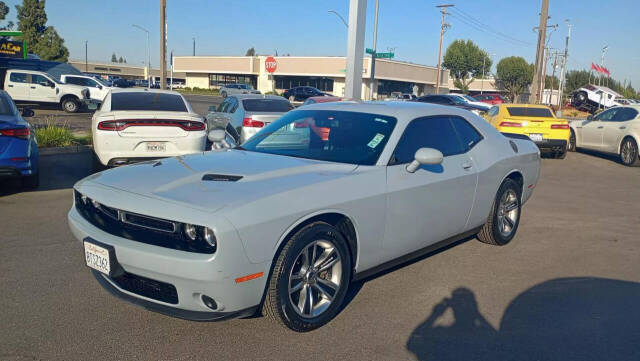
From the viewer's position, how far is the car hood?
3.36 meters

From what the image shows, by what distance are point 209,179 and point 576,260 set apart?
408 cm

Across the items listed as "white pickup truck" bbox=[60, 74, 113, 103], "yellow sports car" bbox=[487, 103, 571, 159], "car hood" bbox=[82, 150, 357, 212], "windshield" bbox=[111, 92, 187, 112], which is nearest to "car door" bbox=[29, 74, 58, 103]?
"white pickup truck" bbox=[60, 74, 113, 103]

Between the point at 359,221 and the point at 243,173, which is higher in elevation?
the point at 243,173

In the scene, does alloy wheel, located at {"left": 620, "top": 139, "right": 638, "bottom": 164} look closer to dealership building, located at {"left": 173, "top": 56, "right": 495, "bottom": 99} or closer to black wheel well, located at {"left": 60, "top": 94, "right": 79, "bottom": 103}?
black wheel well, located at {"left": 60, "top": 94, "right": 79, "bottom": 103}

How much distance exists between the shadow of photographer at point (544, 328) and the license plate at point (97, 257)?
2040mm

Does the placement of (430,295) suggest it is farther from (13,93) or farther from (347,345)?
(13,93)

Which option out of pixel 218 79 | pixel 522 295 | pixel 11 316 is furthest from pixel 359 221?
pixel 218 79

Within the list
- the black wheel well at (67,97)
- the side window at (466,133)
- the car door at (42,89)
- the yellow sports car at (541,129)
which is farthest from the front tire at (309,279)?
the car door at (42,89)

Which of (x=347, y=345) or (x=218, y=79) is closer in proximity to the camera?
(x=347, y=345)

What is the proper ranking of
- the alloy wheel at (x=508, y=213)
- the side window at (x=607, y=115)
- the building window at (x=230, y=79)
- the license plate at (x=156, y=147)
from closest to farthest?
1. the alloy wheel at (x=508, y=213)
2. the license plate at (x=156, y=147)
3. the side window at (x=607, y=115)
4. the building window at (x=230, y=79)

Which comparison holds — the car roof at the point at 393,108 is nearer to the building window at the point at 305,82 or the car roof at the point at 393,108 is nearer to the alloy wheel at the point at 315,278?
the alloy wheel at the point at 315,278

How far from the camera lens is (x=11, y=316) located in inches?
150

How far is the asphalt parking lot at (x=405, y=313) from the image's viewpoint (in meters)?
3.46

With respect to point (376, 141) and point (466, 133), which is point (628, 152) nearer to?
point (466, 133)
